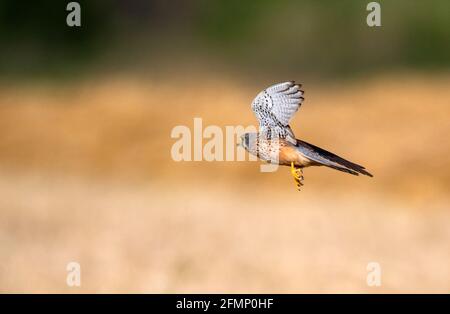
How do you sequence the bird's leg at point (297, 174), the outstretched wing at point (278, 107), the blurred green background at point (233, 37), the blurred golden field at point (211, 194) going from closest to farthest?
the bird's leg at point (297, 174), the outstretched wing at point (278, 107), the blurred golden field at point (211, 194), the blurred green background at point (233, 37)

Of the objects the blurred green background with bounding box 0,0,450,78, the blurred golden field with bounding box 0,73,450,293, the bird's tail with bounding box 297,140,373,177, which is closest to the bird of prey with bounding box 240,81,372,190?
the bird's tail with bounding box 297,140,373,177

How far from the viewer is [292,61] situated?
36.9 feet

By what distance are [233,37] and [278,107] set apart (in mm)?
9523

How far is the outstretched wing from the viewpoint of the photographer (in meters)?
2.73

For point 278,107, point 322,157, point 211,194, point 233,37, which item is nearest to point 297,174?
point 322,157

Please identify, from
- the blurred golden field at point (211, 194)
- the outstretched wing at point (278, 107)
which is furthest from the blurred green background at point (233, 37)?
the outstretched wing at point (278, 107)

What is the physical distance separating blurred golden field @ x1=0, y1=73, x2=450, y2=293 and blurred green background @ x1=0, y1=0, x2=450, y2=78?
0.67m

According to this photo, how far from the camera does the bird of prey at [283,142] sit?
2650mm

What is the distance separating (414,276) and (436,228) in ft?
3.94

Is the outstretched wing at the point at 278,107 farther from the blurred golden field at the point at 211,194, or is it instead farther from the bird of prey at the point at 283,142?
the blurred golden field at the point at 211,194

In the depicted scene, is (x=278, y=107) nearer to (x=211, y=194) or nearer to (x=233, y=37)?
(x=211, y=194)

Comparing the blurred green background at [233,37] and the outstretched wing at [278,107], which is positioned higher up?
the blurred green background at [233,37]
